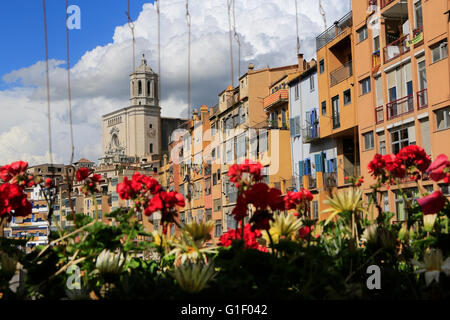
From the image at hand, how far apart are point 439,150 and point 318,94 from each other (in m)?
12.7

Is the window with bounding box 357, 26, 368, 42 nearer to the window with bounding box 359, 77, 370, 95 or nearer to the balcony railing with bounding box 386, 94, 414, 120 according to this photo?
the window with bounding box 359, 77, 370, 95

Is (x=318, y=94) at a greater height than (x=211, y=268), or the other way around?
(x=318, y=94)

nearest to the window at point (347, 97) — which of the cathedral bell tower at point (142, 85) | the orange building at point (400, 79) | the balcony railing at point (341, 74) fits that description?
the balcony railing at point (341, 74)

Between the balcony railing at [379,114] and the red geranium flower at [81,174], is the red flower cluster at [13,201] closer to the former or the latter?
the red geranium flower at [81,174]

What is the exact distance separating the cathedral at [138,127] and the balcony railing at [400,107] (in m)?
151

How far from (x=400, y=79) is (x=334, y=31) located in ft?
24.5

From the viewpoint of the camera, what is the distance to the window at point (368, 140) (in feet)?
87.7

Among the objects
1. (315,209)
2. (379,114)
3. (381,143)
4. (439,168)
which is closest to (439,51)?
(379,114)

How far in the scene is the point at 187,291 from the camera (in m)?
3.58

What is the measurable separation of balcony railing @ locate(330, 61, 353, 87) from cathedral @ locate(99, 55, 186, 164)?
14462 centimetres

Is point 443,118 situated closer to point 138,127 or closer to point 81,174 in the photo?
point 81,174

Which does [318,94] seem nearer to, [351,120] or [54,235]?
[351,120]
